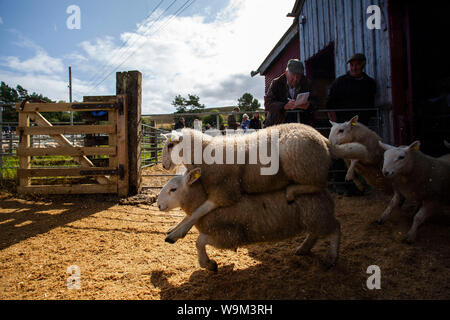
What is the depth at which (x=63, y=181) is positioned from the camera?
539 cm

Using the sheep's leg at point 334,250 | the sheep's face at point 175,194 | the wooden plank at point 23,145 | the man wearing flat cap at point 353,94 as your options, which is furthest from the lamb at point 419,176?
the wooden plank at point 23,145

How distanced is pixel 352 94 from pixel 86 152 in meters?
5.33

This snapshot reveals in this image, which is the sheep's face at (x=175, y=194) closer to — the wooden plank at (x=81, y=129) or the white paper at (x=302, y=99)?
the white paper at (x=302, y=99)

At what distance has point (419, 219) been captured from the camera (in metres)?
2.62

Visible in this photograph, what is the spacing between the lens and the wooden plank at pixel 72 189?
4930 millimetres

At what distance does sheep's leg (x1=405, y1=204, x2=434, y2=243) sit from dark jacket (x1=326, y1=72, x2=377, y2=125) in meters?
2.10

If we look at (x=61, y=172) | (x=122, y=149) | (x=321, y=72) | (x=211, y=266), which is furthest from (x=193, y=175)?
(x=321, y=72)

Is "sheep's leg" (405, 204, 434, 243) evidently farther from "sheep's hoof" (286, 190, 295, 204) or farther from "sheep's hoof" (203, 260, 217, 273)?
"sheep's hoof" (203, 260, 217, 273)

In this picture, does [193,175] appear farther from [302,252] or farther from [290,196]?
[302,252]

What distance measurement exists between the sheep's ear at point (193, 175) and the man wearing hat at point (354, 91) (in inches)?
134

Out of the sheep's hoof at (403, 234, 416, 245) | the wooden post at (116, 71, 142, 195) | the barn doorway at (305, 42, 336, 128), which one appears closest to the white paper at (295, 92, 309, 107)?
the sheep's hoof at (403, 234, 416, 245)
